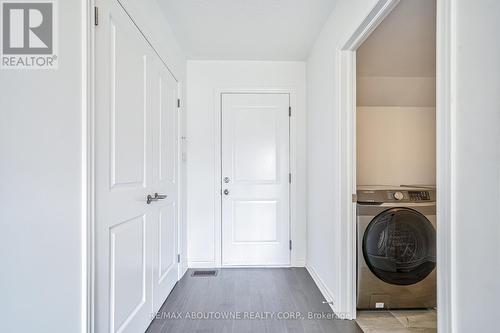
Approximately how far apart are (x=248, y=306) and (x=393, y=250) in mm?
1223

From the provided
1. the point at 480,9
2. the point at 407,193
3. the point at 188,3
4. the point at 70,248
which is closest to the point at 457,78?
the point at 480,9

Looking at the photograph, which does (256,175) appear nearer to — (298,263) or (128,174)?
(298,263)

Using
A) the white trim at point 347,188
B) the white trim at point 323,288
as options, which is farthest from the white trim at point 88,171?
the white trim at point 323,288

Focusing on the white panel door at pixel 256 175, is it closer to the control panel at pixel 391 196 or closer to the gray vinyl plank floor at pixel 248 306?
the gray vinyl plank floor at pixel 248 306

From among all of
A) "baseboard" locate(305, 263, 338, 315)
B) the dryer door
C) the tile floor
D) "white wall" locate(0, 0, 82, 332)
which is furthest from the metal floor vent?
"white wall" locate(0, 0, 82, 332)

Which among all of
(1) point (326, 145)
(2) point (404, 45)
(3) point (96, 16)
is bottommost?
(1) point (326, 145)

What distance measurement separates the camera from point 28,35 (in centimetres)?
112

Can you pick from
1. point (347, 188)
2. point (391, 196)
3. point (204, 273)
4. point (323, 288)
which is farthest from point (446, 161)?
point (204, 273)

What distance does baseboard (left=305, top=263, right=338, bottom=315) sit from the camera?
2.21 metres

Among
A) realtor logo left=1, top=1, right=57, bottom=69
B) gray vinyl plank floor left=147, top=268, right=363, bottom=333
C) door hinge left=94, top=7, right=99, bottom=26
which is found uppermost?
door hinge left=94, top=7, right=99, bottom=26

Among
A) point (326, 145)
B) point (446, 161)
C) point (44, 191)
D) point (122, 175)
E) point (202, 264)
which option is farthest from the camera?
point (202, 264)

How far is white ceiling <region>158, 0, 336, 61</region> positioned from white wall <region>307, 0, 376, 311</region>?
6.5 inches

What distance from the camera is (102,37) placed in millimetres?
1308

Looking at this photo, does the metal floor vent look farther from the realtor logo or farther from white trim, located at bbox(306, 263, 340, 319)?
the realtor logo
